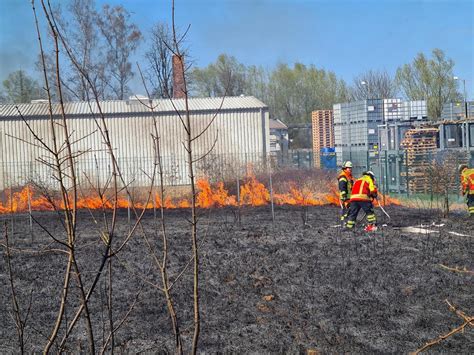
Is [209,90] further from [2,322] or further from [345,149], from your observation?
[2,322]

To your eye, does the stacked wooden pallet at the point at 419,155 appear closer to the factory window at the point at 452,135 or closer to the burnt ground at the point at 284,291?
the factory window at the point at 452,135

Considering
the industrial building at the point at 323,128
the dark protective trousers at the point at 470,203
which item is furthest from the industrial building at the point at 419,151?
the industrial building at the point at 323,128

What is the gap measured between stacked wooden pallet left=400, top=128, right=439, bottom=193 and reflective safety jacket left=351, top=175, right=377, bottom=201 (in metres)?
8.83

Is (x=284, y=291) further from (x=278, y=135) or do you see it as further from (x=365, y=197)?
(x=278, y=135)

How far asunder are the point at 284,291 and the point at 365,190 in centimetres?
563

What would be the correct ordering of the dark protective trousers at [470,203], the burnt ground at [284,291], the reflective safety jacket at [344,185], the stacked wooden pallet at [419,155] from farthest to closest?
the stacked wooden pallet at [419,155], the dark protective trousers at [470,203], the reflective safety jacket at [344,185], the burnt ground at [284,291]

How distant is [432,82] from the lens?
48.7 metres

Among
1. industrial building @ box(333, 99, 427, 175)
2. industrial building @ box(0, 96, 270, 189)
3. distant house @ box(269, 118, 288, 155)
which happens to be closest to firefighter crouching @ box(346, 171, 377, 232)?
industrial building @ box(0, 96, 270, 189)

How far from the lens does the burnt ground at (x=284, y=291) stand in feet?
25.1

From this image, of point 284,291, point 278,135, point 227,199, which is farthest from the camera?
point 278,135

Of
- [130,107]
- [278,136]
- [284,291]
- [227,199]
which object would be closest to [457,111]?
[227,199]

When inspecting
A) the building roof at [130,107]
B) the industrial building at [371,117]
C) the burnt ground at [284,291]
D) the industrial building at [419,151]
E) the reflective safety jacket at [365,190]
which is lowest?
the burnt ground at [284,291]

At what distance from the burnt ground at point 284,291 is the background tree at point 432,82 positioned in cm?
3457

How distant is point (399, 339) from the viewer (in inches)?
301
